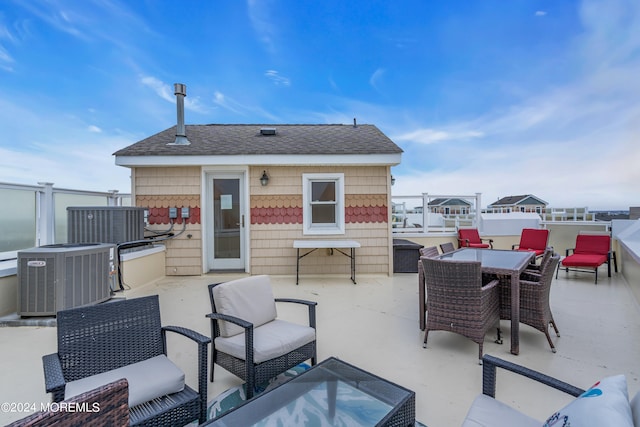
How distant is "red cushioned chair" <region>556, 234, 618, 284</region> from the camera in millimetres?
5832

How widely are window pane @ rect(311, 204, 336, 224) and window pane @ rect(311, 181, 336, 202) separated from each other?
157 mm

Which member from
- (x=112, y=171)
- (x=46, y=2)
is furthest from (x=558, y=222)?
(x=46, y=2)

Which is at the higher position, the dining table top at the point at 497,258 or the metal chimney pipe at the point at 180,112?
the metal chimney pipe at the point at 180,112

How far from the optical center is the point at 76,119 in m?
7.64

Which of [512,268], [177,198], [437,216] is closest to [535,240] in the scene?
[437,216]

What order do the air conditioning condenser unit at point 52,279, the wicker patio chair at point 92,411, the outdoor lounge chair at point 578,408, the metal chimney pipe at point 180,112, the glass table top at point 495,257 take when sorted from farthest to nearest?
the metal chimney pipe at point 180,112 → the air conditioning condenser unit at point 52,279 → the glass table top at point 495,257 → the outdoor lounge chair at point 578,408 → the wicker patio chair at point 92,411

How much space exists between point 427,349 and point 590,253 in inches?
227

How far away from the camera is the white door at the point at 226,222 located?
653 cm

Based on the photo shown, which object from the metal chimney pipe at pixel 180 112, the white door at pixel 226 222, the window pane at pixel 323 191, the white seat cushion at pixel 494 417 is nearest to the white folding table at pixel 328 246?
the window pane at pixel 323 191

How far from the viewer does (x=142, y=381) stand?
1657mm

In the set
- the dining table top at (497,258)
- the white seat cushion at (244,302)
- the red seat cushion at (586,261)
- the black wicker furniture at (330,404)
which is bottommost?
the black wicker furniture at (330,404)

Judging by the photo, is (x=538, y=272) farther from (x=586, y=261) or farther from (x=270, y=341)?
(x=586, y=261)

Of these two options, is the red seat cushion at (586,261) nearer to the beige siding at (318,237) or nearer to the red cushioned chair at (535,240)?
the red cushioned chair at (535,240)

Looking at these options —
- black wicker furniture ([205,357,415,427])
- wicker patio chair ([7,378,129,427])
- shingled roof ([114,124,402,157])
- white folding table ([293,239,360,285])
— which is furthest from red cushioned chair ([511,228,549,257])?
wicker patio chair ([7,378,129,427])
